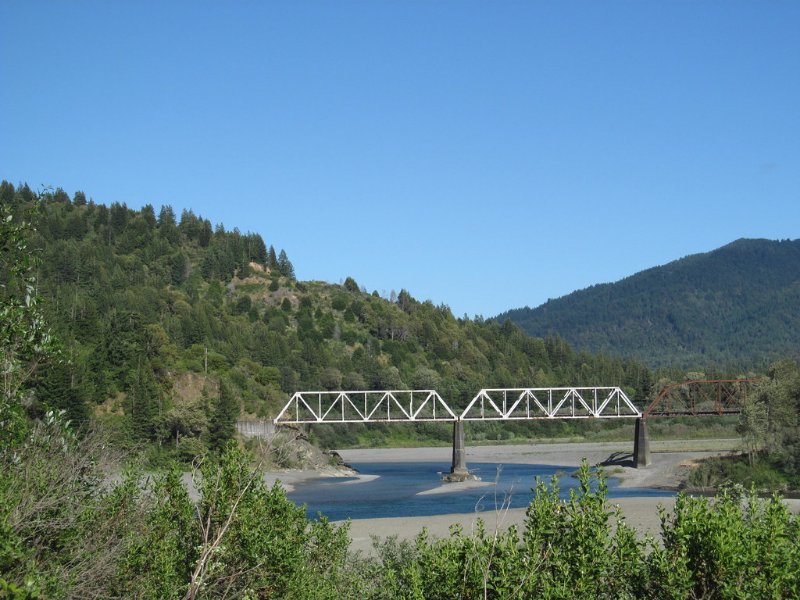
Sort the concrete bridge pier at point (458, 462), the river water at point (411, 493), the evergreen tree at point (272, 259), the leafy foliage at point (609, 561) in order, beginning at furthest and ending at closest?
the evergreen tree at point (272, 259) → the concrete bridge pier at point (458, 462) → the river water at point (411, 493) → the leafy foliage at point (609, 561)

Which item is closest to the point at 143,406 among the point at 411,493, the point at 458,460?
the point at 411,493

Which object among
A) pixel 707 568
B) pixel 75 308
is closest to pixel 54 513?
pixel 707 568

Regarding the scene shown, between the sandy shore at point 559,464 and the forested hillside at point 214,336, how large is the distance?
45.3 feet

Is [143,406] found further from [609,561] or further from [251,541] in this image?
[609,561]

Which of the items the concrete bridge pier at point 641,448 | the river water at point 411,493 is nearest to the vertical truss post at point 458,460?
the river water at point 411,493

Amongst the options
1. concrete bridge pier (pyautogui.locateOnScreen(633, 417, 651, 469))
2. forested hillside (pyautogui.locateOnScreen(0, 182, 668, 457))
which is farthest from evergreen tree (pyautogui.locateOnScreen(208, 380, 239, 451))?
concrete bridge pier (pyautogui.locateOnScreen(633, 417, 651, 469))

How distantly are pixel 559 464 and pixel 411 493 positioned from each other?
1394 inches

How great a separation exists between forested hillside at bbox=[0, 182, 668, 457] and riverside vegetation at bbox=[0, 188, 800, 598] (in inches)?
1987

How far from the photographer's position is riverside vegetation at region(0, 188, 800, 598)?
14.0 meters

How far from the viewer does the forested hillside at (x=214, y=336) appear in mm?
84438

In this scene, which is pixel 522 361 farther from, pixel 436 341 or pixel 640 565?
pixel 640 565

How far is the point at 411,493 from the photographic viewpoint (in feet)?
246

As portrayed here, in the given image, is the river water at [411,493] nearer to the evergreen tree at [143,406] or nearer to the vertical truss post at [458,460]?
the vertical truss post at [458,460]

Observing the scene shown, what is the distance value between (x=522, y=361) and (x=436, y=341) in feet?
56.5
